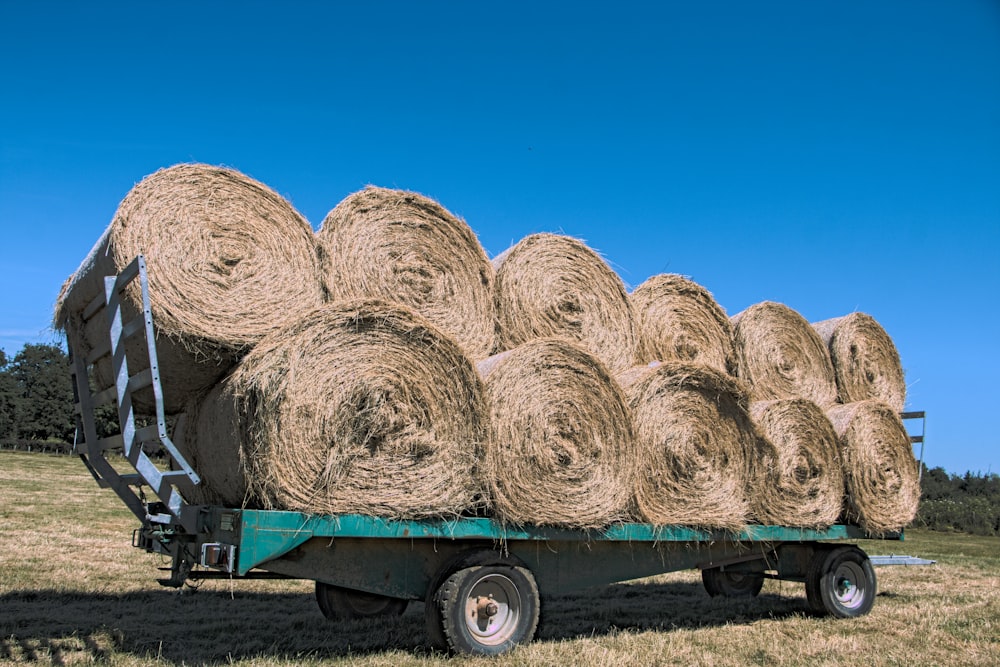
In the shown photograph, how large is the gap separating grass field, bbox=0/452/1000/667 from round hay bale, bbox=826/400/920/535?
3.23ft

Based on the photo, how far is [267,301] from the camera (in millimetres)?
6027

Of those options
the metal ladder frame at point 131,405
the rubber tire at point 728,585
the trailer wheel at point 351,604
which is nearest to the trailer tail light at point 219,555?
the metal ladder frame at point 131,405

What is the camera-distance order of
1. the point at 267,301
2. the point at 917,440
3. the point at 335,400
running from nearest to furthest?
the point at 335,400 < the point at 267,301 < the point at 917,440

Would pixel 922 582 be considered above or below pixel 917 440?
below

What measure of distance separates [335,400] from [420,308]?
4.90 feet

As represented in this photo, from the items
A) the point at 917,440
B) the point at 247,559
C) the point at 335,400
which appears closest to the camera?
the point at 247,559

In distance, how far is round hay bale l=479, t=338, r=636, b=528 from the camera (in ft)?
20.0

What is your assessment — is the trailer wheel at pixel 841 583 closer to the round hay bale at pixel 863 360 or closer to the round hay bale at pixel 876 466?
the round hay bale at pixel 876 466

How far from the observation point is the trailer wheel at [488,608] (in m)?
5.88

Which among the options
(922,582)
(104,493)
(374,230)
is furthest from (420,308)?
(104,493)

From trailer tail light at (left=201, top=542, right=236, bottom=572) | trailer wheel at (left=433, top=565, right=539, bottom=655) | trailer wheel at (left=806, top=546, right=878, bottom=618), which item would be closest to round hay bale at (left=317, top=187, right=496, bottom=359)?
trailer wheel at (left=433, top=565, right=539, bottom=655)

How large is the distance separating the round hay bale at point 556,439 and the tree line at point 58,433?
90.3 ft

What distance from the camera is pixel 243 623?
7234 mm

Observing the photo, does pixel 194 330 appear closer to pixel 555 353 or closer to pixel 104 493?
pixel 555 353
